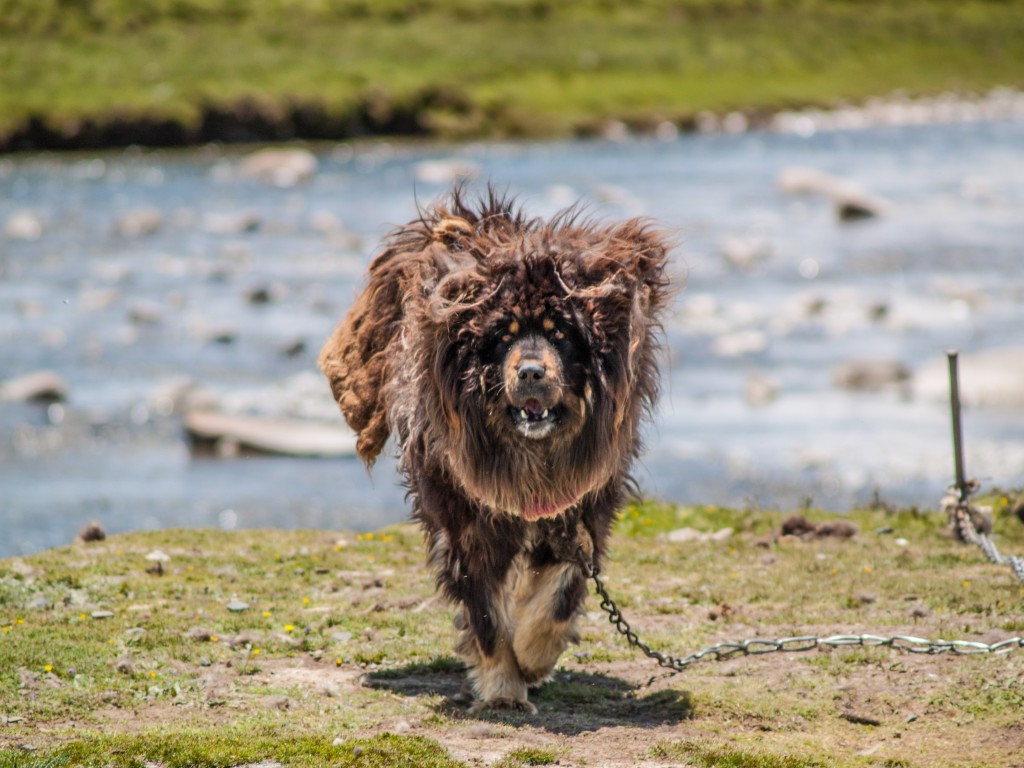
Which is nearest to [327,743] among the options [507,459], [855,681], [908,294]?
[507,459]

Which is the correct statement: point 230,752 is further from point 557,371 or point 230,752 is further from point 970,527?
point 970,527

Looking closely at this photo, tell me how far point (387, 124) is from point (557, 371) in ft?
169

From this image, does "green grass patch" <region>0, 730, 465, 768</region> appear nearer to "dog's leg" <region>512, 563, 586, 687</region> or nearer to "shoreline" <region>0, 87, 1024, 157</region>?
"dog's leg" <region>512, 563, 586, 687</region>

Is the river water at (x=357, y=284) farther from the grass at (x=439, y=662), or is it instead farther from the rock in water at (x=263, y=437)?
the grass at (x=439, y=662)

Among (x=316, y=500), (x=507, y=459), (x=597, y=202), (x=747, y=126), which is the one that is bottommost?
(x=316, y=500)

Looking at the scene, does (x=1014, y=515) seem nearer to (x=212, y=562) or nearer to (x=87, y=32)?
(x=212, y=562)

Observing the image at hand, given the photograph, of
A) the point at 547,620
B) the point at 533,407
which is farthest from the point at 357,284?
the point at 533,407

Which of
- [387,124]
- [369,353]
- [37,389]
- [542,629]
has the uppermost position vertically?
[387,124]

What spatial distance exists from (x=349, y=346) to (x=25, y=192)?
118 ft

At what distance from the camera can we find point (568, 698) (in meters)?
8.35

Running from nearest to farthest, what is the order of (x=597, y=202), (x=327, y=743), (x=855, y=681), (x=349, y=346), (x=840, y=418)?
(x=327, y=743), (x=855, y=681), (x=349, y=346), (x=840, y=418), (x=597, y=202)

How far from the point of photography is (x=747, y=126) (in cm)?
5981

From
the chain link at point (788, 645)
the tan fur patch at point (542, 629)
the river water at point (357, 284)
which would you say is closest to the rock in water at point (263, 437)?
the river water at point (357, 284)

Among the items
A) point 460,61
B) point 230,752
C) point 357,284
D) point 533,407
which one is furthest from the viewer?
point 460,61
